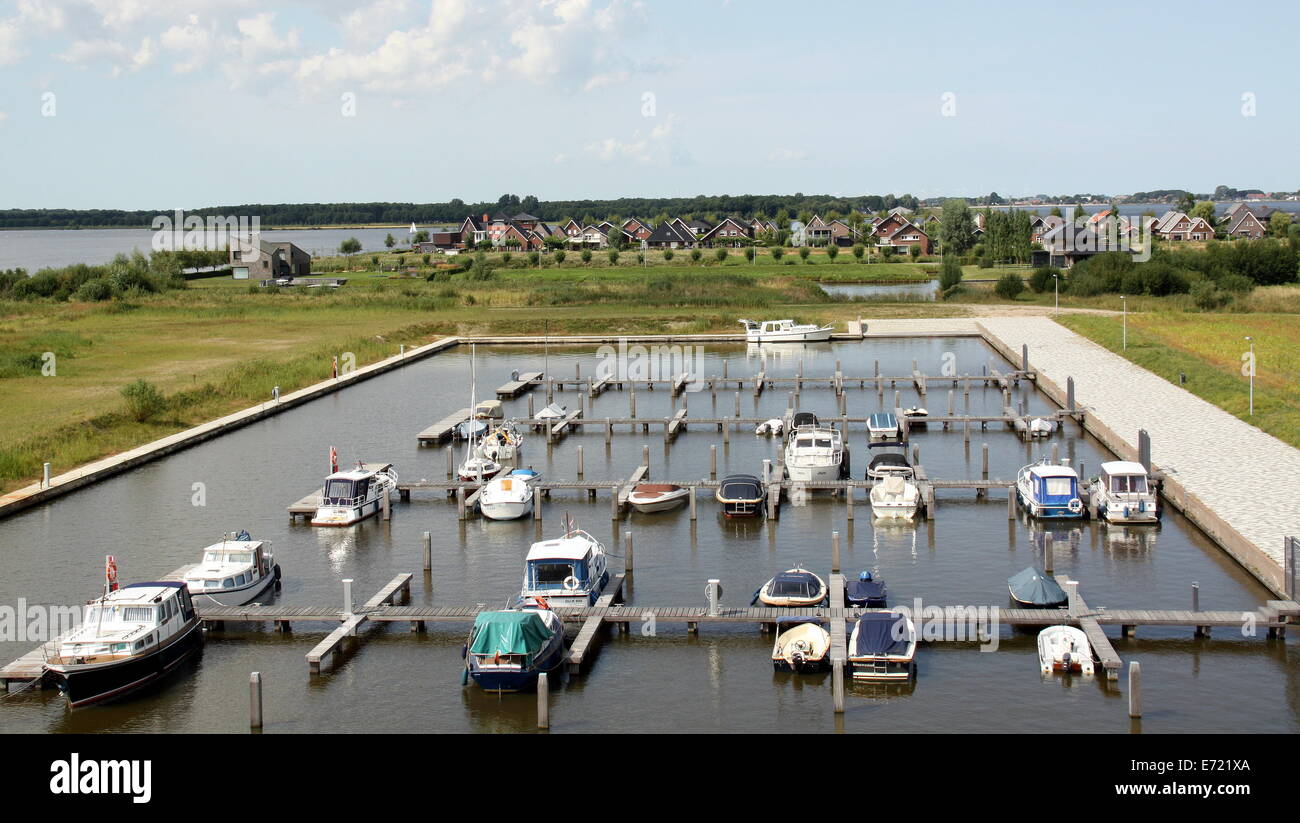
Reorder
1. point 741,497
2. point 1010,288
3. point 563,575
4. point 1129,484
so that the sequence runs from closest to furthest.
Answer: point 563,575, point 1129,484, point 741,497, point 1010,288

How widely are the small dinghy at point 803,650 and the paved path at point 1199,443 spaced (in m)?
11.3

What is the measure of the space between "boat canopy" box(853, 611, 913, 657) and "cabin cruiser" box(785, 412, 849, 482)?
1523cm

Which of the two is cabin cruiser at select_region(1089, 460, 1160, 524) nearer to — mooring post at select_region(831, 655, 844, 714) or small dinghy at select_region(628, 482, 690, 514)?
small dinghy at select_region(628, 482, 690, 514)

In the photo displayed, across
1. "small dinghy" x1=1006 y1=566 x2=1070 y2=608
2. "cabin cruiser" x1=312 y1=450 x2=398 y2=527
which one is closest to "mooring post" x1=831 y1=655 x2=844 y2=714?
"small dinghy" x1=1006 y1=566 x2=1070 y2=608

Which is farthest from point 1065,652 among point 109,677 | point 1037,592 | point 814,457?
point 109,677

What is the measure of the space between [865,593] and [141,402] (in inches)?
1436

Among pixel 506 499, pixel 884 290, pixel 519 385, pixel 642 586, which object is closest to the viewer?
pixel 642 586

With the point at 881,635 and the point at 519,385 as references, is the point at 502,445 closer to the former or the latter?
the point at 519,385

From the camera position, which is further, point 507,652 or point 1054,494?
point 1054,494

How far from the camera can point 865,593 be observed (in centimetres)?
2942

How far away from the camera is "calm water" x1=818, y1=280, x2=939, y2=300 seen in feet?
347

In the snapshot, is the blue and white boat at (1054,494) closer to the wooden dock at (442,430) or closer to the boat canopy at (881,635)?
the boat canopy at (881,635)
